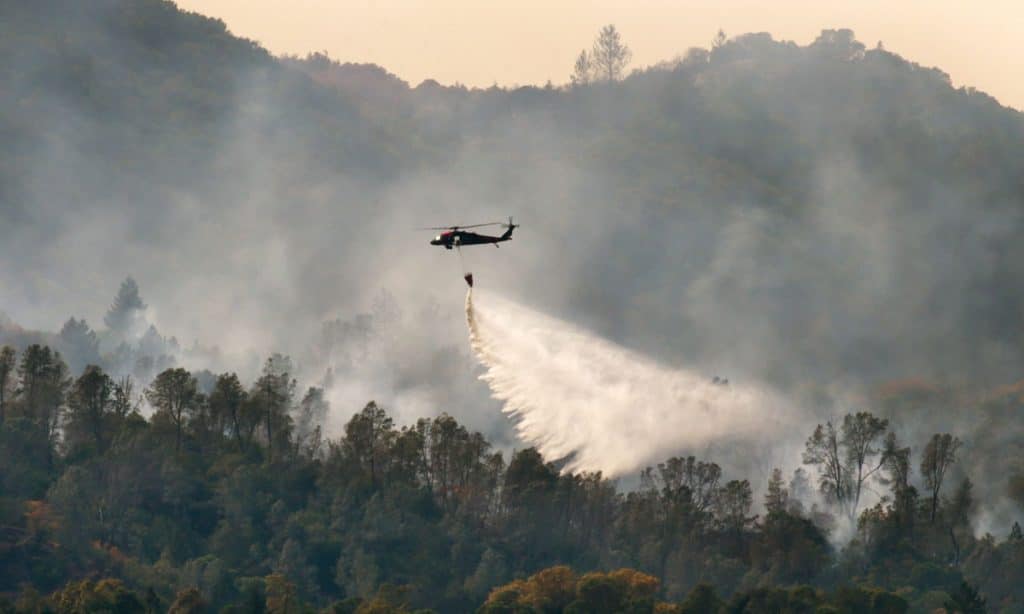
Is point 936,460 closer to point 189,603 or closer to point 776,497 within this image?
point 776,497

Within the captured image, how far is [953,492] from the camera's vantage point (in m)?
196

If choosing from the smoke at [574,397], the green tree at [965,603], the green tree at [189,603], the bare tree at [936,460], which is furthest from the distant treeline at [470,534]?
the smoke at [574,397]

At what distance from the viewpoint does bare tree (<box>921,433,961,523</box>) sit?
194 metres

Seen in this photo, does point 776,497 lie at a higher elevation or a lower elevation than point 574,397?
lower

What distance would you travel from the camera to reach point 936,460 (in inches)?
7712

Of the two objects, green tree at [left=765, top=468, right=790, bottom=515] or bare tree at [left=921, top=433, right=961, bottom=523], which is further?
bare tree at [left=921, top=433, right=961, bottom=523]

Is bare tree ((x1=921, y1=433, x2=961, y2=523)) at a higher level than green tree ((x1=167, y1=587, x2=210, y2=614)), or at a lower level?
higher

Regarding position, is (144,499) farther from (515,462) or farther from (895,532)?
(895,532)

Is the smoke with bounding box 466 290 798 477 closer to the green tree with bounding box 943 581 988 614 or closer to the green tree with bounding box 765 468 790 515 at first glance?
the green tree with bounding box 765 468 790 515

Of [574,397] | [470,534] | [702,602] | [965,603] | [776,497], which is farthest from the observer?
[776,497]

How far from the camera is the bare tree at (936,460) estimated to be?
194000 millimetres

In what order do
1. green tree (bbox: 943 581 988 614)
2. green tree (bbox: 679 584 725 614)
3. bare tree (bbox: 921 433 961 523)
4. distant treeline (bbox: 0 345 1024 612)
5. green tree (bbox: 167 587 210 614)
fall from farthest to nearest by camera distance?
bare tree (bbox: 921 433 961 523), distant treeline (bbox: 0 345 1024 612), green tree (bbox: 943 581 988 614), green tree (bbox: 679 584 725 614), green tree (bbox: 167 587 210 614)

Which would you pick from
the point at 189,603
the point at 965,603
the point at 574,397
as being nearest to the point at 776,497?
the point at 574,397

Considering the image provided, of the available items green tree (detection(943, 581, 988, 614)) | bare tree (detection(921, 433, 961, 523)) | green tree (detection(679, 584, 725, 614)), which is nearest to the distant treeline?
bare tree (detection(921, 433, 961, 523))
